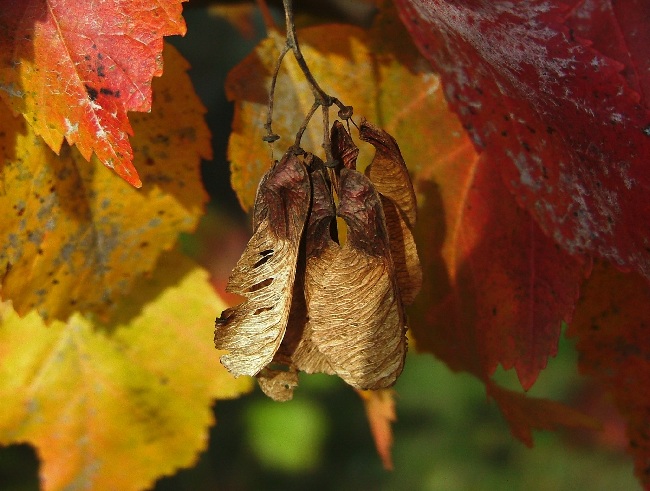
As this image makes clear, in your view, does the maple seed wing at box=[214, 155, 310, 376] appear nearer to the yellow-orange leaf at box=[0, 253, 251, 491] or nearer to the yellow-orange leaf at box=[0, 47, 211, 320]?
the yellow-orange leaf at box=[0, 47, 211, 320]

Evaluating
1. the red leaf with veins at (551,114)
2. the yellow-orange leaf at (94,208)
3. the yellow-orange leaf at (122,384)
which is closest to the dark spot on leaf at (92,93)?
the yellow-orange leaf at (94,208)

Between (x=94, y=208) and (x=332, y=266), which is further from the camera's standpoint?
(x=94, y=208)

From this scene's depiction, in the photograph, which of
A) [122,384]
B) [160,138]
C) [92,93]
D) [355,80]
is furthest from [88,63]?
[122,384]

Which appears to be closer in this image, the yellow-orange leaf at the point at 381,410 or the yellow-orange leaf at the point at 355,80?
the yellow-orange leaf at the point at 355,80

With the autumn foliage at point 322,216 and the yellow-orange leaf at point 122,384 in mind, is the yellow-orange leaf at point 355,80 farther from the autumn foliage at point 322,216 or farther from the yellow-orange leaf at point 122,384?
the yellow-orange leaf at point 122,384

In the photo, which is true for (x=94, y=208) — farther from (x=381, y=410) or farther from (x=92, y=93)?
(x=381, y=410)

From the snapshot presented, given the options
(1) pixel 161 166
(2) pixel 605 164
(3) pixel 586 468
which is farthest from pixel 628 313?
(3) pixel 586 468

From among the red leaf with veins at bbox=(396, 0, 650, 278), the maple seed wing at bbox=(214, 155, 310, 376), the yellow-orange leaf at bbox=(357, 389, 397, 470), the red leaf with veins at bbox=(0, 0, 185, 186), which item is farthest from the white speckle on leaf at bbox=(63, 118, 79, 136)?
the yellow-orange leaf at bbox=(357, 389, 397, 470)
